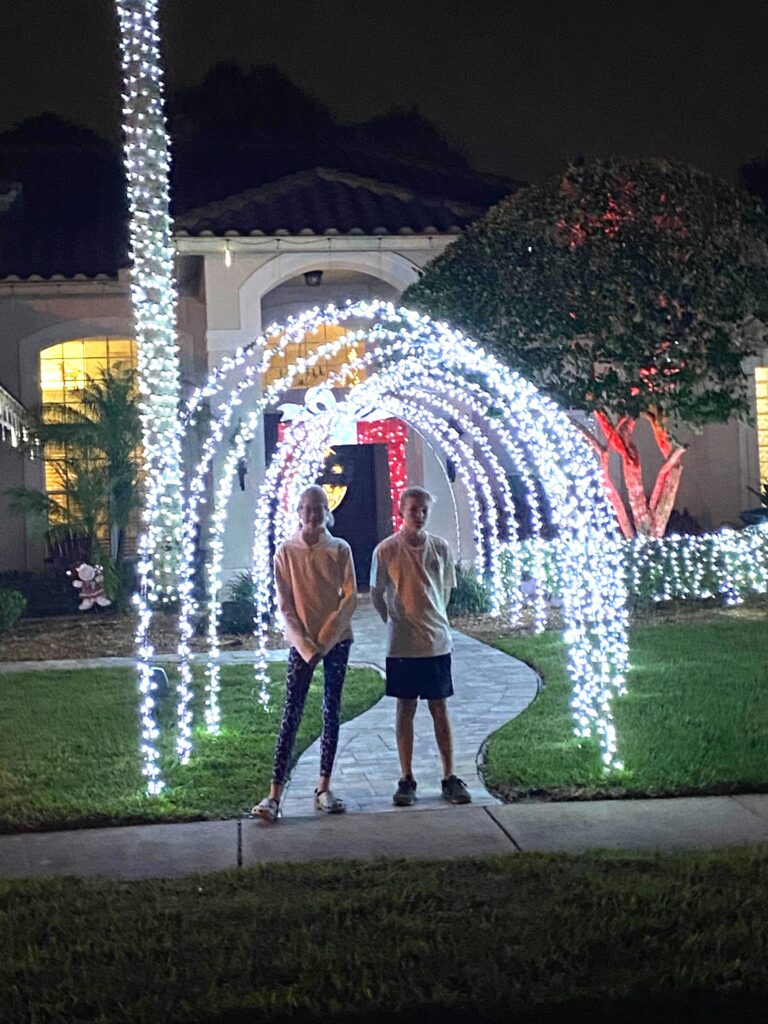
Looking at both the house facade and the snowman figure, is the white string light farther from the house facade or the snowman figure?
the house facade

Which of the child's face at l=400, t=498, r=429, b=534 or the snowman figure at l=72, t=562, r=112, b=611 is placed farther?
the snowman figure at l=72, t=562, r=112, b=611

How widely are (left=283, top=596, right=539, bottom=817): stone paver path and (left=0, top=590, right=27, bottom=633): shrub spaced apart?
15.3 ft

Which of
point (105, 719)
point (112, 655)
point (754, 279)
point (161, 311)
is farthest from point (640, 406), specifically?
point (105, 719)

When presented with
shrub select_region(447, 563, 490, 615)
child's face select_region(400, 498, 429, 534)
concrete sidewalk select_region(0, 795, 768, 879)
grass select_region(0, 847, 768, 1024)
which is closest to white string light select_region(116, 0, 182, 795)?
shrub select_region(447, 563, 490, 615)

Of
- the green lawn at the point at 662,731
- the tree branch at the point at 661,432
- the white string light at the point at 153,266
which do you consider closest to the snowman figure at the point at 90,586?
the white string light at the point at 153,266

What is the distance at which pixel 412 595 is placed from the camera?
710 cm

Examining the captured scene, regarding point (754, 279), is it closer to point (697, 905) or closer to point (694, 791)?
point (694, 791)

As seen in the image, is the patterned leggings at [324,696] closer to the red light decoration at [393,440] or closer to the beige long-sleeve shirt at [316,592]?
the beige long-sleeve shirt at [316,592]

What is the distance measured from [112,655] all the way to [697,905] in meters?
9.11

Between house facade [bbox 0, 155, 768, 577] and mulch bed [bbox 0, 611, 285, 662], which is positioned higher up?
house facade [bbox 0, 155, 768, 577]

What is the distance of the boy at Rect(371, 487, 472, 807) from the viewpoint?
700 centimetres

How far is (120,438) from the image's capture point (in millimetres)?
16594

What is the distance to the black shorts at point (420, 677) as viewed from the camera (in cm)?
700

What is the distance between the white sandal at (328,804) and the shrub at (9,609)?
8895mm
